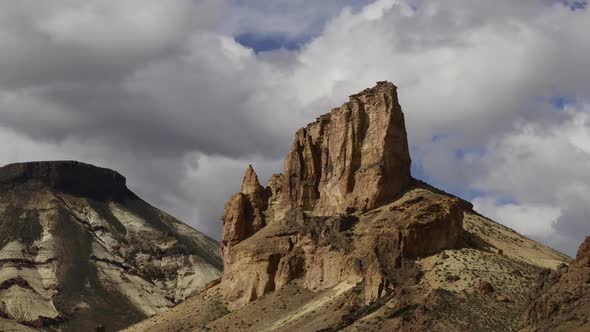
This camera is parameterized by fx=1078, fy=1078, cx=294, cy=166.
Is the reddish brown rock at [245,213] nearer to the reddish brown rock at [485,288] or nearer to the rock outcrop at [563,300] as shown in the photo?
the reddish brown rock at [485,288]

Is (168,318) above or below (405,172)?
below

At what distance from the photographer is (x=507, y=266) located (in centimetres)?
11875

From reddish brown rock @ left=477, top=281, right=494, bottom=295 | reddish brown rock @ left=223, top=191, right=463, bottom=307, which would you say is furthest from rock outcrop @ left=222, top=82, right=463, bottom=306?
reddish brown rock @ left=477, top=281, right=494, bottom=295

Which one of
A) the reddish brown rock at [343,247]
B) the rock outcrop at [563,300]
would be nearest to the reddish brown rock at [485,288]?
the reddish brown rock at [343,247]

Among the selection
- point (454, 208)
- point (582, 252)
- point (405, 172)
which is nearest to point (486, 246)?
point (454, 208)

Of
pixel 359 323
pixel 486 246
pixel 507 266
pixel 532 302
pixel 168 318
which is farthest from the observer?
pixel 168 318

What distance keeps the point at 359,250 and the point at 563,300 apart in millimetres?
45125

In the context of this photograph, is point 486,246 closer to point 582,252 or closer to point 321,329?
point 321,329

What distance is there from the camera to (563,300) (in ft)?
271

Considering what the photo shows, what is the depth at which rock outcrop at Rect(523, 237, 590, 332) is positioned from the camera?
7806cm

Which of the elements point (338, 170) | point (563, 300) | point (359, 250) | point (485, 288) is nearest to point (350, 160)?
point (338, 170)

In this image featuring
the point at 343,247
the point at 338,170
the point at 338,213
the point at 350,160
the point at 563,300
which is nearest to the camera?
the point at 563,300

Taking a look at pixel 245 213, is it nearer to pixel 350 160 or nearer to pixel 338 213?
pixel 338 213

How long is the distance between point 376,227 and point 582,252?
1648 inches
